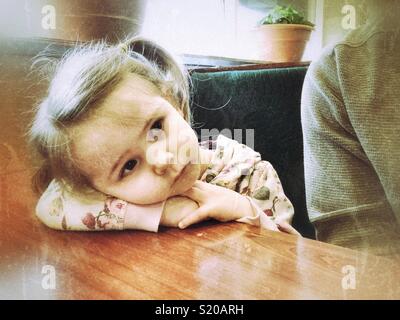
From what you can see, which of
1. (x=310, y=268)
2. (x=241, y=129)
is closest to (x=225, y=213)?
(x=310, y=268)

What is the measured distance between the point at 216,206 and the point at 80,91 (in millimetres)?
218

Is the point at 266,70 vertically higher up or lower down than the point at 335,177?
higher up

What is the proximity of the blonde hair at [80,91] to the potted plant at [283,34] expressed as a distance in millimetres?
215

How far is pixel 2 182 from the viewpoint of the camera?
25.9 inches

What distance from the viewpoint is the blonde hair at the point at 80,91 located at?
0.47 metres

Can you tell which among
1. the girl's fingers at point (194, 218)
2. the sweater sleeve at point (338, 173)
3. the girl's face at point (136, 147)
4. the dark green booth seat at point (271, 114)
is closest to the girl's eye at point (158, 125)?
the girl's face at point (136, 147)

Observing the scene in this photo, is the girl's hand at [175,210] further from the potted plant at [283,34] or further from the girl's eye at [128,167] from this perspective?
the potted plant at [283,34]

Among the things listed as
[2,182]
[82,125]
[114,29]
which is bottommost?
[2,182]

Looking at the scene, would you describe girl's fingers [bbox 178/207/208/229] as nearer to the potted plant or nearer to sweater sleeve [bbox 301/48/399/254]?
sweater sleeve [bbox 301/48/399/254]

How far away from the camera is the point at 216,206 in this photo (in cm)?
49

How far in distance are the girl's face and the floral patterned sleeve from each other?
5.8 inches

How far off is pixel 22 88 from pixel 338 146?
52cm

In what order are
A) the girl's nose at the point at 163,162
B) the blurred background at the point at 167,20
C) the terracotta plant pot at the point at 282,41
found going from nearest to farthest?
the girl's nose at the point at 163,162 → the blurred background at the point at 167,20 → the terracotta plant pot at the point at 282,41
